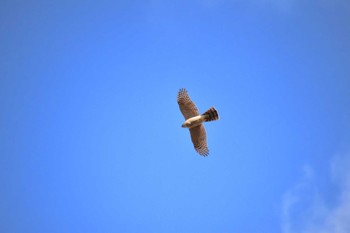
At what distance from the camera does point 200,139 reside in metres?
28.9

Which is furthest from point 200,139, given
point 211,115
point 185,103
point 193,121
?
point 185,103

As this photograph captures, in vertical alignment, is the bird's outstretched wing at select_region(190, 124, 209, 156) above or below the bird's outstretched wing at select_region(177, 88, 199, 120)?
below

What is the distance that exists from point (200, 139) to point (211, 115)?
213cm

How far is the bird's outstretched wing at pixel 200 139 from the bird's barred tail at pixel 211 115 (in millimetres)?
1031

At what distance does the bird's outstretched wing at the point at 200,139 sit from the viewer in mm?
28625

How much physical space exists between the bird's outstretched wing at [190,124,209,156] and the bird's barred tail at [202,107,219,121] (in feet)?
3.38

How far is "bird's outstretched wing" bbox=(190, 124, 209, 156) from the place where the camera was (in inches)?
1127

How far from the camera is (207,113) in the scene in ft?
90.7

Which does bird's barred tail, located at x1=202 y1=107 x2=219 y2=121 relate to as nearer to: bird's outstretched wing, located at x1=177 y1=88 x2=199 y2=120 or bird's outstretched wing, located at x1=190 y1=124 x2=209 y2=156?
bird's outstretched wing, located at x1=177 y1=88 x2=199 y2=120

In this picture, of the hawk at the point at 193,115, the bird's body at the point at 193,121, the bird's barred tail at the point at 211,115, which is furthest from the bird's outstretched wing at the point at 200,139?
the bird's barred tail at the point at 211,115

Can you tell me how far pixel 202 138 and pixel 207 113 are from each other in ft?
6.77

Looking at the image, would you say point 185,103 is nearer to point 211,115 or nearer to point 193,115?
point 193,115

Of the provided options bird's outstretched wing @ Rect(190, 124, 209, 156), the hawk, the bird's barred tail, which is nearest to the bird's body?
the hawk

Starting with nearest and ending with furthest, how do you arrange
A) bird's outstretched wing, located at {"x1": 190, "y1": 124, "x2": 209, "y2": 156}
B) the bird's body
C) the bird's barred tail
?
the bird's barred tail < the bird's body < bird's outstretched wing, located at {"x1": 190, "y1": 124, "x2": 209, "y2": 156}
